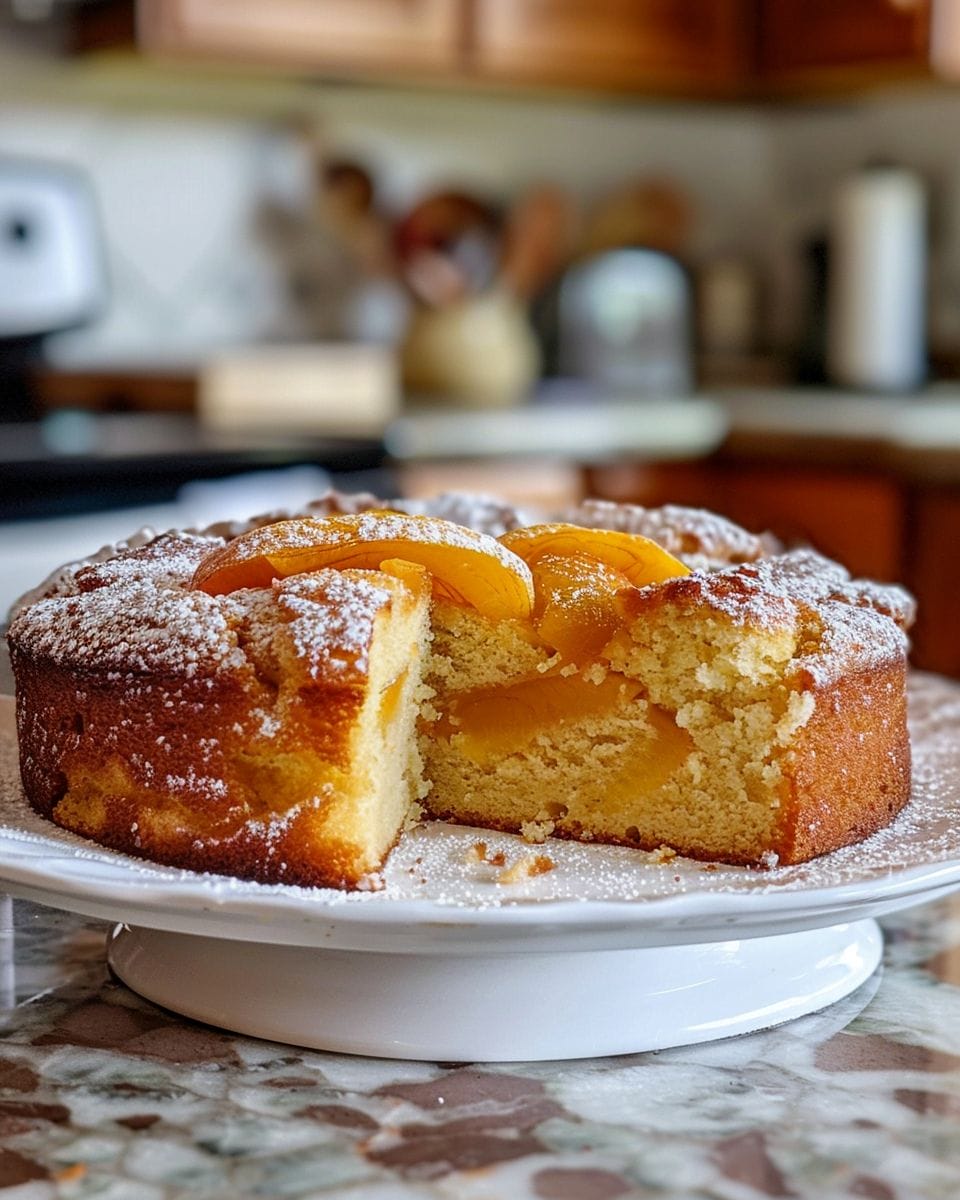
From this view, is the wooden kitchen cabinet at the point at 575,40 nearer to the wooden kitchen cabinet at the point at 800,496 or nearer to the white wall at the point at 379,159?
the white wall at the point at 379,159

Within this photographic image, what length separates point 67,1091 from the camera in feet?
2.60

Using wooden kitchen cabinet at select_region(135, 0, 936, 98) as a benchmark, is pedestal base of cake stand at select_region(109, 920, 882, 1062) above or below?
below

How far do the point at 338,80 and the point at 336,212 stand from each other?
360 mm

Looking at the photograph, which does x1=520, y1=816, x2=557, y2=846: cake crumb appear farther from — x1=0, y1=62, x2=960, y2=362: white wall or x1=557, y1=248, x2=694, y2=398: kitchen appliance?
x1=557, y1=248, x2=694, y2=398: kitchen appliance

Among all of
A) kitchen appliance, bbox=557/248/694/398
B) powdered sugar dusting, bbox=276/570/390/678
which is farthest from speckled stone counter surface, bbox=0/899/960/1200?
kitchen appliance, bbox=557/248/694/398

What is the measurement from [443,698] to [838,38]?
320 cm

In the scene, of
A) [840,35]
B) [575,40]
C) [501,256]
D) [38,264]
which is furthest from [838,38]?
[38,264]

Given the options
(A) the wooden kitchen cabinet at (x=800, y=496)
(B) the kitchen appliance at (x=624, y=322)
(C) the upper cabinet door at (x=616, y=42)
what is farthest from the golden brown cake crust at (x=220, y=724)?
(B) the kitchen appliance at (x=624, y=322)

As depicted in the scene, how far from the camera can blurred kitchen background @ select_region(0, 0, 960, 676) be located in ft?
11.0

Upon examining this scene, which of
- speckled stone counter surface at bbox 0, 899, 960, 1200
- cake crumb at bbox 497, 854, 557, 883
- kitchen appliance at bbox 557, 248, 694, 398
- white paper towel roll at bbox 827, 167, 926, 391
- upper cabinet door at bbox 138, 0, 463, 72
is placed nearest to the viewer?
speckled stone counter surface at bbox 0, 899, 960, 1200

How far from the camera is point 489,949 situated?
0.82 m

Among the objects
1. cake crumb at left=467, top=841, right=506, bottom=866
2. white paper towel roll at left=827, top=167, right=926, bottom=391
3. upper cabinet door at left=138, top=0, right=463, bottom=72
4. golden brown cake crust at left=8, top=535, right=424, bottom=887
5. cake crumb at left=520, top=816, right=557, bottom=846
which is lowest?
cake crumb at left=520, top=816, right=557, bottom=846

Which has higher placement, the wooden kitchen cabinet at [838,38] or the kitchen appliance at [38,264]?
the wooden kitchen cabinet at [838,38]

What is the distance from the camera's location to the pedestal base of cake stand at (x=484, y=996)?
84 centimetres
